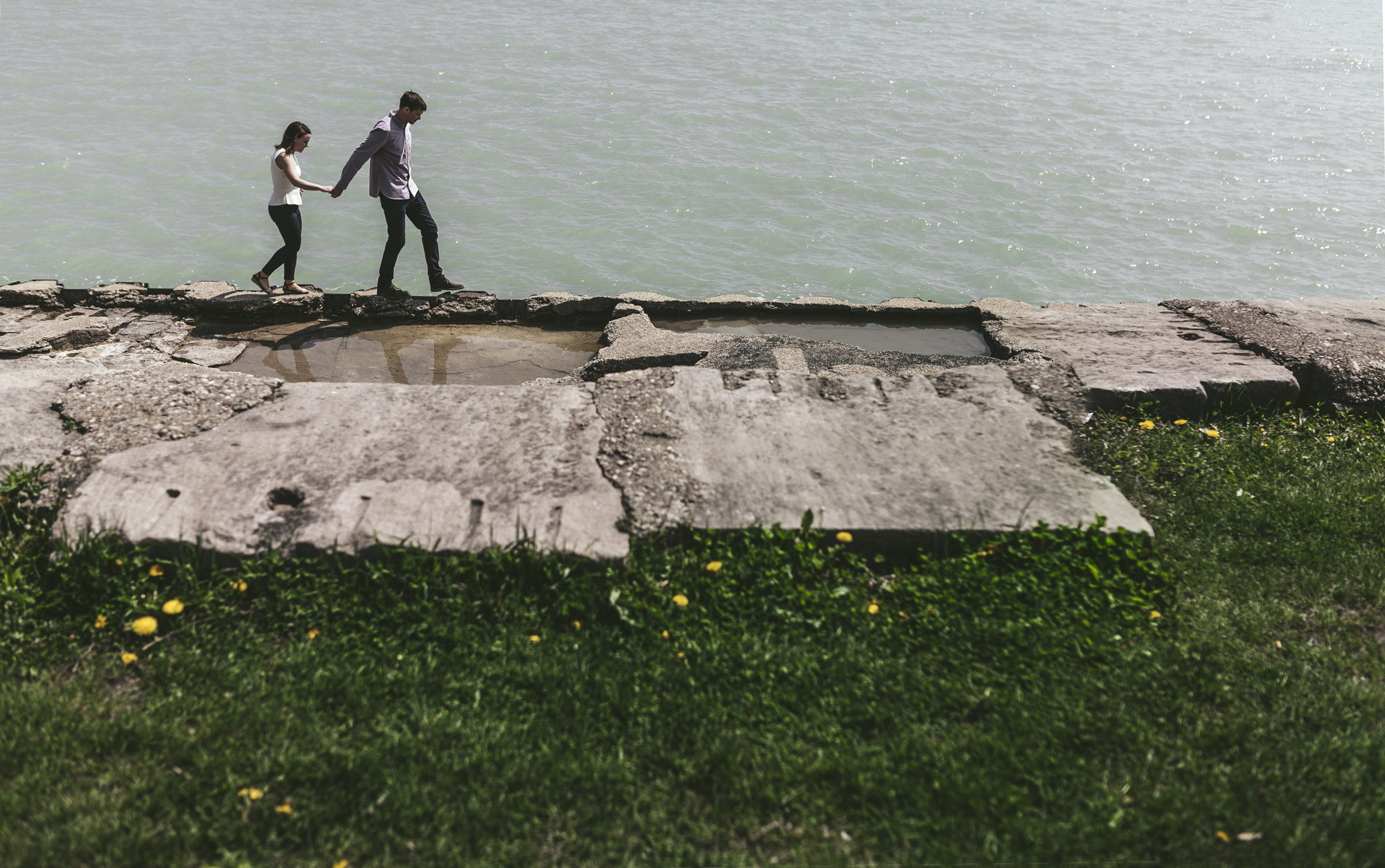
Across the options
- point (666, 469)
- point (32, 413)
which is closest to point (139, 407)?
point (32, 413)

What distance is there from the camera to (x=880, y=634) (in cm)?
282

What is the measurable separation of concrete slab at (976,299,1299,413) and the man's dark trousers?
4478mm

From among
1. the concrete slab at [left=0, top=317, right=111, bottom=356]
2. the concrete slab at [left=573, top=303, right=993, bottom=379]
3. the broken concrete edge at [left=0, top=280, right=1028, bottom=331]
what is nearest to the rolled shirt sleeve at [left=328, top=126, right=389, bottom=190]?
the broken concrete edge at [left=0, top=280, right=1028, bottom=331]

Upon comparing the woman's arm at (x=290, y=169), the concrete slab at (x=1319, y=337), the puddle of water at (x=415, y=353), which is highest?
the woman's arm at (x=290, y=169)

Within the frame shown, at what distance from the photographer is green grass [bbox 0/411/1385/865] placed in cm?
219

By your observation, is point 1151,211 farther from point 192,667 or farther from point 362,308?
point 192,667

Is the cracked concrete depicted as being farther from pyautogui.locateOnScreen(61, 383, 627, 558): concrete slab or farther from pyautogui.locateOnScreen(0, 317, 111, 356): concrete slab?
pyautogui.locateOnScreen(0, 317, 111, 356): concrete slab

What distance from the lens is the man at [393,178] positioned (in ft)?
21.2

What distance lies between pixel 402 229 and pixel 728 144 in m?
14.3

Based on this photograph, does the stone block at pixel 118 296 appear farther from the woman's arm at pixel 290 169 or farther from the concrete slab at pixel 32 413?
the concrete slab at pixel 32 413

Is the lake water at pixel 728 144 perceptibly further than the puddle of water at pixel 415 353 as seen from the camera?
Yes

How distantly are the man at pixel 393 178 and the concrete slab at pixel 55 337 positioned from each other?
1.96 metres

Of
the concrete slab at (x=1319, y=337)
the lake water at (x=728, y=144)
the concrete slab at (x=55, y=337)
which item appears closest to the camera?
the concrete slab at (x=1319, y=337)

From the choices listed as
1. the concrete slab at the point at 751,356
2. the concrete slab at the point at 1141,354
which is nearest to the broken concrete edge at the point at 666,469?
the concrete slab at the point at 1141,354
